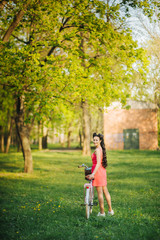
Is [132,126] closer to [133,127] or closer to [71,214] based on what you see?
[133,127]

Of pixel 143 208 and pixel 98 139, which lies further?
pixel 143 208

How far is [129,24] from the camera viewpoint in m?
15.4

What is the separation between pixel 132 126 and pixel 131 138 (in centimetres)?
174

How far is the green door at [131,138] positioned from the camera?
39.0 meters

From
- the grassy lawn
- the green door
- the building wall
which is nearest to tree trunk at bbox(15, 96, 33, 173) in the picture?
the grassy lawn

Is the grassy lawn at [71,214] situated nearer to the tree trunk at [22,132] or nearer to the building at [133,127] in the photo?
the tree trunk at [22,132]

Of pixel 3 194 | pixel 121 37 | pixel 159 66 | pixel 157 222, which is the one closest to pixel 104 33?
pixel 121 37

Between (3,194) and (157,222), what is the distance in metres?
5.79

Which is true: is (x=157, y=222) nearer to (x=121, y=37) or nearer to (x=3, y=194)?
(x=3, y=194)

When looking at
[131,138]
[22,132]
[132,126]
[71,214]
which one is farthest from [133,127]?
[71,214]

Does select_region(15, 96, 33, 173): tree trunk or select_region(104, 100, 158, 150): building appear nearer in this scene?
select_region(15, 96, 33, 173): tree trunk

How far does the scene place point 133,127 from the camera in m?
39.1

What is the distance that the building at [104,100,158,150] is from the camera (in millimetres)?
38500

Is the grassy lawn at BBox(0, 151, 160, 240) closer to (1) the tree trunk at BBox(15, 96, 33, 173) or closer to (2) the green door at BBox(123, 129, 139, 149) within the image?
(1) the tree trunk at BBox(15, 96, 33, 173)
